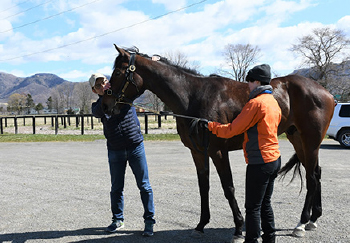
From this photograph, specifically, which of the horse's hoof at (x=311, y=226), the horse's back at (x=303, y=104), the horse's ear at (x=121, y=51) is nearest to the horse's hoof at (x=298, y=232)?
the horse's hoof at (x=311, y=226)

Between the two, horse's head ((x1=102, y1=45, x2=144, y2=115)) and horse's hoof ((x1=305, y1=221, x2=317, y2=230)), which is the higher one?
horse's head ((x1=102, y1=45, x2=144, y2=115))

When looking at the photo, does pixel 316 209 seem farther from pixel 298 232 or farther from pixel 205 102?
pixel 205 102

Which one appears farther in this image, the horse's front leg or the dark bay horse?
the horse's front leg

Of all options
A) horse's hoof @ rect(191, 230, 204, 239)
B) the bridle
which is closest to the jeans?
horse's hoof @ rect(191, 230, 204, 239)

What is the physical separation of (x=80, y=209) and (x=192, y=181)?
267cm

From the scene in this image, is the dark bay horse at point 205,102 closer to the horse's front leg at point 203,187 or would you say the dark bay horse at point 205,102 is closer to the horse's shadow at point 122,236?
the horse's front leg at point 203,187

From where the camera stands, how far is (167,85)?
12.3 ft

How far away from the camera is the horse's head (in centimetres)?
366

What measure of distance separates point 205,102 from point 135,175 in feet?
4.44

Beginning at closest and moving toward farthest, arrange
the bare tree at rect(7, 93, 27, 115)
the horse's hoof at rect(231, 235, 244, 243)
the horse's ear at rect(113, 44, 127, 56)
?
1. the horse's hoof at rect(231, 235, 244, 243)
2. the horse's ear at rect(113, 44, 127, 56)
3. the bare tree at rect(7, 93, 27, 115)

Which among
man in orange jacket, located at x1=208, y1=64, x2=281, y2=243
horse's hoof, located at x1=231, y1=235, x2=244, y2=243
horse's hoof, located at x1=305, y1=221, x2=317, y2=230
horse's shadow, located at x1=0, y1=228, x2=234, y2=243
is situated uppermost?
man in orange jacket, located at x1=208, y1=64, x2=281, y2=243

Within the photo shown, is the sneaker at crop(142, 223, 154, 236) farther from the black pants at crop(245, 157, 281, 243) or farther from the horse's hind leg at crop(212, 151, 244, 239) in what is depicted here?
the black pants at crop(245, 157, 281, 243)

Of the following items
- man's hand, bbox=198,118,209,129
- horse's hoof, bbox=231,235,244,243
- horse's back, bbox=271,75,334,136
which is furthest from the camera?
horse's back, bbox=271,75,334,136

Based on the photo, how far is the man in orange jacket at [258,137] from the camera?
284cm
